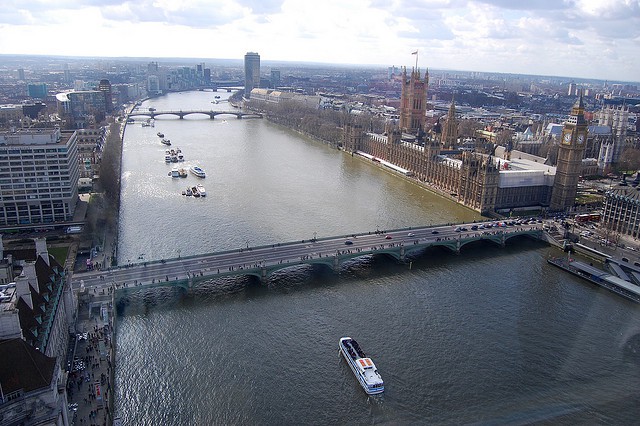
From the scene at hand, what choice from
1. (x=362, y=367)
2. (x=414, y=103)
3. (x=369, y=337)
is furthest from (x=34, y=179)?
(x=414, y=103)

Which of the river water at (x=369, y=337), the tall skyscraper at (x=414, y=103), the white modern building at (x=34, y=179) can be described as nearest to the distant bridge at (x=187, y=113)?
the tall skyscraper at (x=414, y=103)

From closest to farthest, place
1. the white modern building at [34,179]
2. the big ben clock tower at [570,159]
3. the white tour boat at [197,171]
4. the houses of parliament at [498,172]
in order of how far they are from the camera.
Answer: the white modern building at [34,179] → the houses of parliament at [498,172] → the big ben clock tower at [570,159] → the white tour boat at [197,171]

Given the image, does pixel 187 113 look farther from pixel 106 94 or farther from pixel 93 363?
pixel 93 363

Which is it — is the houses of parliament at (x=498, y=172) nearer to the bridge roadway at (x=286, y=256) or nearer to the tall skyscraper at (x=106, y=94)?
the bridge roadway at (x=286, y=256)

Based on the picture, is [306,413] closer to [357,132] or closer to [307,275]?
[307,275]

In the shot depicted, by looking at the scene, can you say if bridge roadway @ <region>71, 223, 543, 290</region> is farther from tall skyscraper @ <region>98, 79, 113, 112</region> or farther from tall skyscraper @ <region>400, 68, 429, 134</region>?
tall skyscraper @ <region>98, 79, 113, 112</region>
